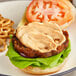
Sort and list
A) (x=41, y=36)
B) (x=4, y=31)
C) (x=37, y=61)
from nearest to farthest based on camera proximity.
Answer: (x=37, y=61) < (x=41, y=36) < (x=4, y=31)

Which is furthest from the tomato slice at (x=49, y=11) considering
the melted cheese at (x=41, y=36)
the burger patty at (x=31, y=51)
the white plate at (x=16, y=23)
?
the burger patty at (x=31, y=51)

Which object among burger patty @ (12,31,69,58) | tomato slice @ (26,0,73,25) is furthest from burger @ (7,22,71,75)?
tomato slice @ (26,0,73,25)

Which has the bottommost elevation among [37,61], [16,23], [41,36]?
[16,23]

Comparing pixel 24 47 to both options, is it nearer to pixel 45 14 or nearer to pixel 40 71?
pixel 40 71

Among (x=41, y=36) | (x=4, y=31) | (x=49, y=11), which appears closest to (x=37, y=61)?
(x=41, y=36)

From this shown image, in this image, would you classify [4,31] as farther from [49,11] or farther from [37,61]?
[37,61]

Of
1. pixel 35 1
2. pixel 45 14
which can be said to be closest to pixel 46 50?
pixel 45 14

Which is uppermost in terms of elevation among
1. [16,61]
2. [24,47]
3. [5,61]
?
[24,47]
